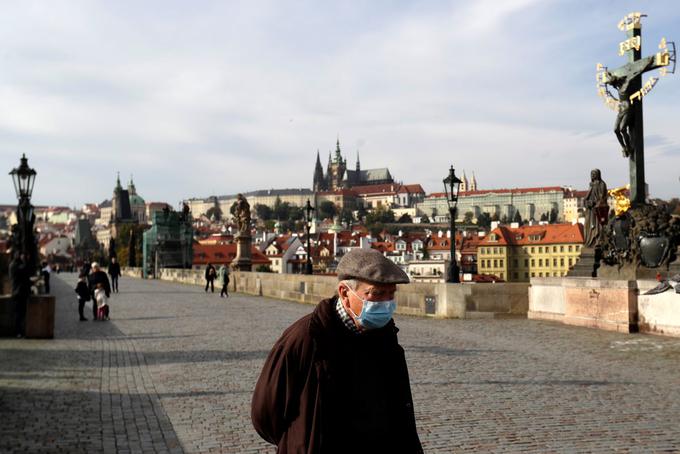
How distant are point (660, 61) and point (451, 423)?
11152mm

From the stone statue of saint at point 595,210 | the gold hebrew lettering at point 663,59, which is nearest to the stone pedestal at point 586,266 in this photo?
the stone statue of saint at point 595,210

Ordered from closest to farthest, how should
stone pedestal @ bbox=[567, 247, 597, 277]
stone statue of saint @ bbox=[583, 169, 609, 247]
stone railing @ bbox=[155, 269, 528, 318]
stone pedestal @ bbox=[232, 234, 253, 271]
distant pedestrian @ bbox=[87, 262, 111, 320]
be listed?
stone pedestal @ bbox=[567, 247, 597, 277], stone statue of saint @ bbox=[583, 169, 609, 247], stone railing @ bbox=[155, 269, 528, 318], distant pedestrian @ bbox=[87, 262, 111, 320], stone pedestal @ bbox=[232, 234, 253, 271]

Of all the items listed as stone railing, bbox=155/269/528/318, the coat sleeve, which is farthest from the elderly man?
stone railing, bbox=155/269/528/318

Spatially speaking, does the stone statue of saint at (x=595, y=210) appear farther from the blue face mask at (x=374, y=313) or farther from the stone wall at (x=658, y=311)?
the blue face mask at (x=374, y=313)

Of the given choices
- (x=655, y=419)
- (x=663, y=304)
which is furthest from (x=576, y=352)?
(x=655, y=419)

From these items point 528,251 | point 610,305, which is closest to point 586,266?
point 610,305

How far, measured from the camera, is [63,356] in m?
11.9

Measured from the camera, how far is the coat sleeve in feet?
10.1

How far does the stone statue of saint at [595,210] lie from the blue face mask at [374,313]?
1348 cm

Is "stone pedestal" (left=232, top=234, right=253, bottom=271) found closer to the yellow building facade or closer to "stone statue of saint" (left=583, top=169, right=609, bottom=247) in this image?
"stone statue of saint" (left=583, top=169, right=609, bottom=247)

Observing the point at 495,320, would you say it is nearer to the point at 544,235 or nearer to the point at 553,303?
the point at 553,303

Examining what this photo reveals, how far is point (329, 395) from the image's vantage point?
10.0 ft

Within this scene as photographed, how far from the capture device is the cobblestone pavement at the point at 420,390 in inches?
247

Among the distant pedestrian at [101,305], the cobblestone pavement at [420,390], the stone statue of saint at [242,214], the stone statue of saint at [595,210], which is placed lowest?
the cobblestone pavement at [420,390]
